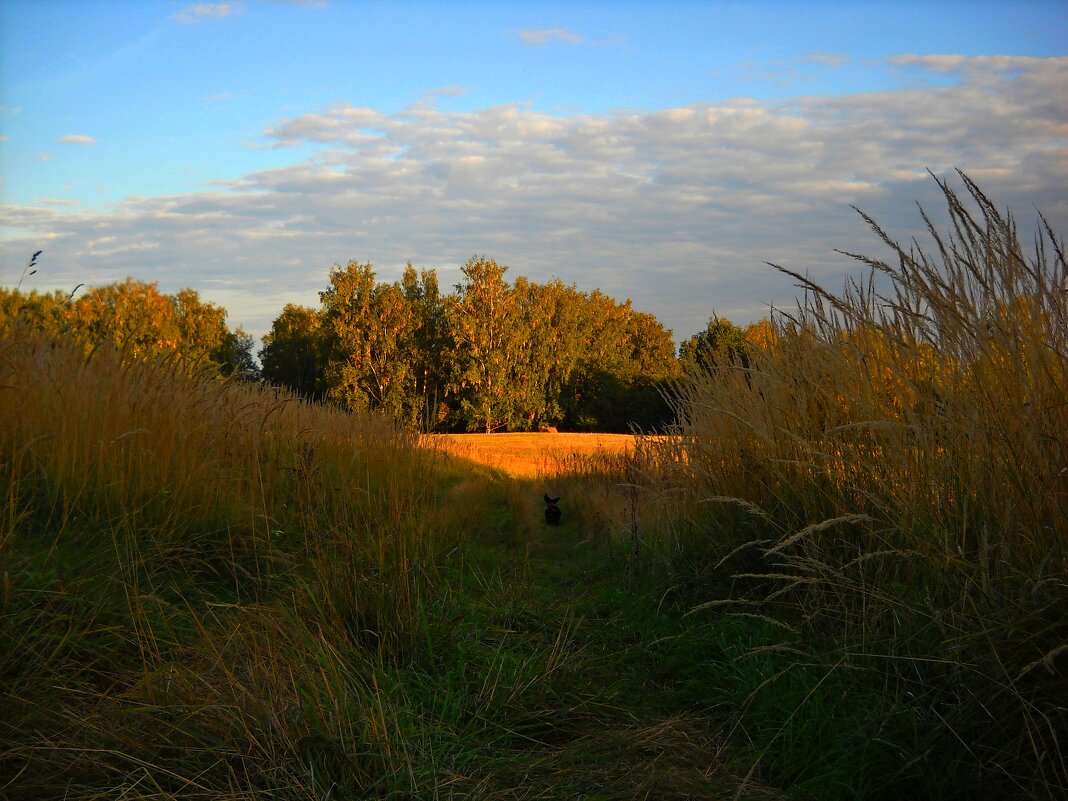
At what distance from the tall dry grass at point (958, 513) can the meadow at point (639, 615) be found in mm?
15

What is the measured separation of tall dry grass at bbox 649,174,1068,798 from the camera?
2.09m

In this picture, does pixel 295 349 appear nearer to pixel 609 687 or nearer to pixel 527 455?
pixel 527 455

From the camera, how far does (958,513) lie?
272 cm

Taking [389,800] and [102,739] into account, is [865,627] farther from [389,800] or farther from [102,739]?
[102,739]

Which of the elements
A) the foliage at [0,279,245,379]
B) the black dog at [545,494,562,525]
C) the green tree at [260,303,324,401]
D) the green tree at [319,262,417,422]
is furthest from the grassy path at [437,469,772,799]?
the green tree at [260,303,324,401]

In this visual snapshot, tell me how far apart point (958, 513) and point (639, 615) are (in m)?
2.13

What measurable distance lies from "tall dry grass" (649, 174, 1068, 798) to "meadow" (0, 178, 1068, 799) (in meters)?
0.02

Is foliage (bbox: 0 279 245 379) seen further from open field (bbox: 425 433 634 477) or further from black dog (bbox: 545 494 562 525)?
black dog (bbox: 545 494 562 525)

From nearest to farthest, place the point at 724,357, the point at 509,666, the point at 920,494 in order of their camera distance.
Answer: the point at 920,494 < the point at 509,666 < the point at 724,357

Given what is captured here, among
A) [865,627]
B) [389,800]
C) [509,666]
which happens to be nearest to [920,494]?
[865,627]

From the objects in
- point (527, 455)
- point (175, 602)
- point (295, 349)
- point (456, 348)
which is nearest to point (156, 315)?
point (295, 349)

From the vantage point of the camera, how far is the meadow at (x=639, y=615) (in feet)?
7.23

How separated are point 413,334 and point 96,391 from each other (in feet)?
136

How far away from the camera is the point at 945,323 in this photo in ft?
8.74
